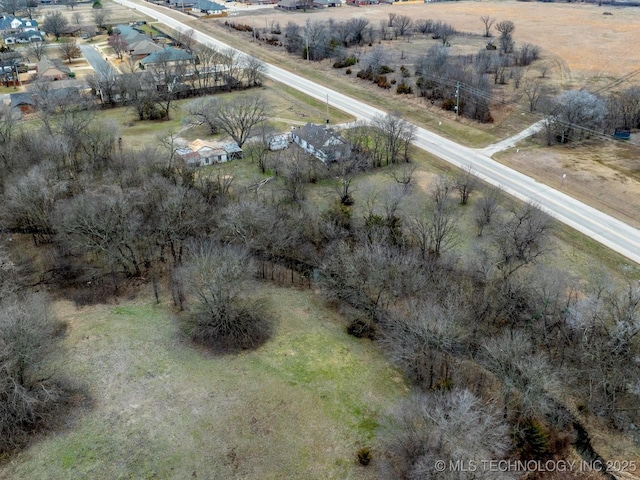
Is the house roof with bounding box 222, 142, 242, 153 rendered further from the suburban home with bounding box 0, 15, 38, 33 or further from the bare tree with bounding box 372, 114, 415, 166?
the suburban home with bounding box 0, 15, 38, 33

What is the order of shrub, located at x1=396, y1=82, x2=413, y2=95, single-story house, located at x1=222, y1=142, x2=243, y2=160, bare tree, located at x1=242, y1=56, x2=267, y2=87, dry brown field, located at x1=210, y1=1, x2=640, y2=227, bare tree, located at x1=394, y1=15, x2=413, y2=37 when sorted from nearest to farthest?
dry brown field, located at x1=210, y1=1, x2=640, y2=227 < single-story house, located at x1=222, y1=142, x2=243, y2=160 < shrub, located at x1=396, y1=82, x2=413, y2=95 < bare tree, located at x1=242, y1=56, x2=267, y2=87 < bare tree, located at x1=394, y1=15, x2=413, y2=37

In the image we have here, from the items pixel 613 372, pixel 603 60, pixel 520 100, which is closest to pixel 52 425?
pixel 613 372

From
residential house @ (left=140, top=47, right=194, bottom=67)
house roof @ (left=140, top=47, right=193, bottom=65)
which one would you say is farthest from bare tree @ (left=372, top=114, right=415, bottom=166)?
house roof @ (left=140, top=47, right=193, bottom=65)

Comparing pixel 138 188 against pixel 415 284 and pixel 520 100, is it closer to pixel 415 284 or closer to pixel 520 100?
pixel 415 284

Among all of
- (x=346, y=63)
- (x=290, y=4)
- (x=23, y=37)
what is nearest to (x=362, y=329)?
(x=346, y=63)

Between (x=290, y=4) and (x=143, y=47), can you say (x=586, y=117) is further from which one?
(x=290, y=4)

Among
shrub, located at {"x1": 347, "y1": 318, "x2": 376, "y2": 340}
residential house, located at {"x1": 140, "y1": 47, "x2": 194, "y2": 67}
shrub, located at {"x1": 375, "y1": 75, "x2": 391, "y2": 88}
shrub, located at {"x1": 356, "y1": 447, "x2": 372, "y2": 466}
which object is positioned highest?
residential house, located at {"x1": 140, "y1": 47, "x2": 194, "y2": 67}
